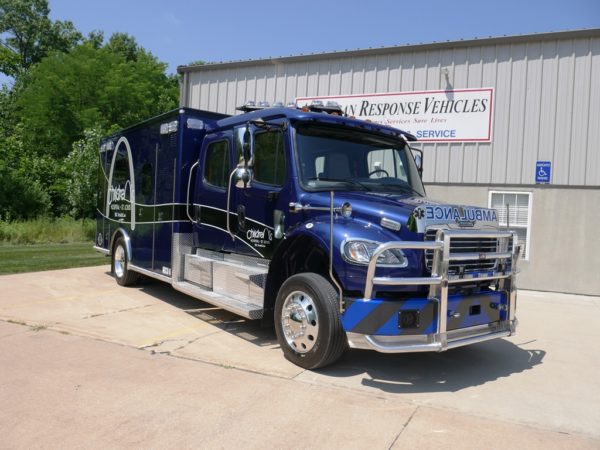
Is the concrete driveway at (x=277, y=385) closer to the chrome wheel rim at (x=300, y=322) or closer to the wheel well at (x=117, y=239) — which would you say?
the chrome wheel rim at (x=300, y=322)

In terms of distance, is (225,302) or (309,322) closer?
(309,322)

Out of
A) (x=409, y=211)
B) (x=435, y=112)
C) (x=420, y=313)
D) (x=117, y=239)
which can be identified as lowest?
(x=420, y=313)

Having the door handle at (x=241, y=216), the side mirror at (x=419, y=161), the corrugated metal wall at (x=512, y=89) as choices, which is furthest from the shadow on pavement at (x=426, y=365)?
the corrugated metal wall at (x=512, y=89)

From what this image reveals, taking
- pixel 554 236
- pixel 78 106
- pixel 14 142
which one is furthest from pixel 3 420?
pixel 78 106

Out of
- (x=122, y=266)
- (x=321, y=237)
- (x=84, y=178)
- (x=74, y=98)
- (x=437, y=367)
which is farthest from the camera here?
(x=74, y=98)

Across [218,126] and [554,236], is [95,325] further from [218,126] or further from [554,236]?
[554,236]

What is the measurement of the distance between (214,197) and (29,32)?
49.5m

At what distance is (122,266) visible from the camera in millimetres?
9633

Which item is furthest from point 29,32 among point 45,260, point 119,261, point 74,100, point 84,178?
point 119,261

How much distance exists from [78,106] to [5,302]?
2703 centimetres

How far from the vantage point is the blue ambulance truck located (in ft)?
14.8

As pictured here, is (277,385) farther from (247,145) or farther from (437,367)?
(247,145)

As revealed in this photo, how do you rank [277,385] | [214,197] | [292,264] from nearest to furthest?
1. [277,385]
2. [292,264]
3. [214,197]

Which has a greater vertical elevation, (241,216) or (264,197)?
(264,197)
